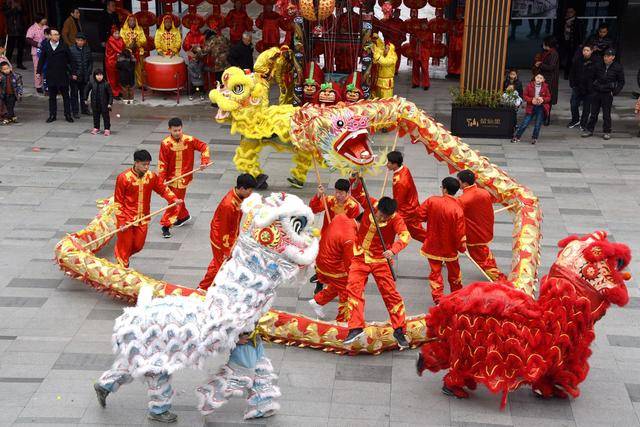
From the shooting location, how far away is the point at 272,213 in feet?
22.0

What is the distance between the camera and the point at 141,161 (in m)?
9.43

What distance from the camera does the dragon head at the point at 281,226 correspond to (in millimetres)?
6738

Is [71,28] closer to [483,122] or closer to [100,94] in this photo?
[100,94]

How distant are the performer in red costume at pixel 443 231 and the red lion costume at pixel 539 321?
5.11 ft

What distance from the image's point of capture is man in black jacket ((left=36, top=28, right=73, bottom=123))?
15016 mm

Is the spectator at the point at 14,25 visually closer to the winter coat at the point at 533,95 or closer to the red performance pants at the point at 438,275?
the winter coat at the point at 533,95

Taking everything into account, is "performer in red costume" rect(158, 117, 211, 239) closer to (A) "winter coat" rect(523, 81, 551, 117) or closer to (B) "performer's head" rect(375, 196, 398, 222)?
(B) "performer's head" rect(375, 196, 398, 222)

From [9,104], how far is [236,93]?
527 centimetres

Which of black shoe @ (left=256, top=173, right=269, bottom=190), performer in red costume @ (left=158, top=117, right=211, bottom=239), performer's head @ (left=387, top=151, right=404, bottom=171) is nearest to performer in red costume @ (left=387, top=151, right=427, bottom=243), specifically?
performer's head @ (left=387, top=151, right=404, bottom=171)

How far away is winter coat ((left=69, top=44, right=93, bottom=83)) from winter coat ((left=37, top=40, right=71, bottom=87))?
0.08 m

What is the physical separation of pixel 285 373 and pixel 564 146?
310 inches

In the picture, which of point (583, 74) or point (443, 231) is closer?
point (443, 231)

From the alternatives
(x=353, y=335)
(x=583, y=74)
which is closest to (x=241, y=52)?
(x=583, y=74)

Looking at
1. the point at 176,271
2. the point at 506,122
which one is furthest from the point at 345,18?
the point at 176,271
